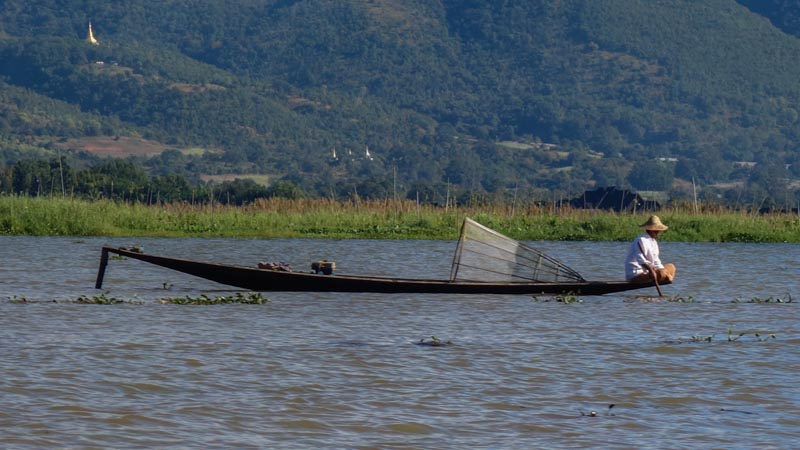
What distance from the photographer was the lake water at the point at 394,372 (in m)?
10.7

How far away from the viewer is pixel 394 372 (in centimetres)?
1336

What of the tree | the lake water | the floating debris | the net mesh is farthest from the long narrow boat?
the tree

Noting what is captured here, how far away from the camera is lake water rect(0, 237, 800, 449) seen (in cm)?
1069

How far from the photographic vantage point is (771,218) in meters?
45.0

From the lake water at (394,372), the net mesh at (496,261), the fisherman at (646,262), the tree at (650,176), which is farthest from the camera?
the tree at (650,176)

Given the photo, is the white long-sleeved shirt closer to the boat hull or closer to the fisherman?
the fisherman

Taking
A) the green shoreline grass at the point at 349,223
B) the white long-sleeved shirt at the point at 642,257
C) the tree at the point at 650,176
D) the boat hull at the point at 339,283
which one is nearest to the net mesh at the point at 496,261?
the boat hull at the point at 339,283

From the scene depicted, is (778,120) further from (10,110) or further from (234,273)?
(234,273)

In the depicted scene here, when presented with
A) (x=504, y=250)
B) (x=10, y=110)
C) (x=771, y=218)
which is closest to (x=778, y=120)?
(x=10, y=110)

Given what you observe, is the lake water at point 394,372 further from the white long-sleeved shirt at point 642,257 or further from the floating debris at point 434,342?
the white long-sleeved shirt at point 642,257

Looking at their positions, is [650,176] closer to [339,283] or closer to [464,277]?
[464,277]

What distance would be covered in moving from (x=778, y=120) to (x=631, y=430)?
636 ft

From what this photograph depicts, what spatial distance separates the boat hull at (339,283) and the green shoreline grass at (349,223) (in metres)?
21.1

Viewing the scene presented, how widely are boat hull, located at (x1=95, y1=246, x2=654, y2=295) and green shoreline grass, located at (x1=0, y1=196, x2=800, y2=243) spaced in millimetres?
21088
